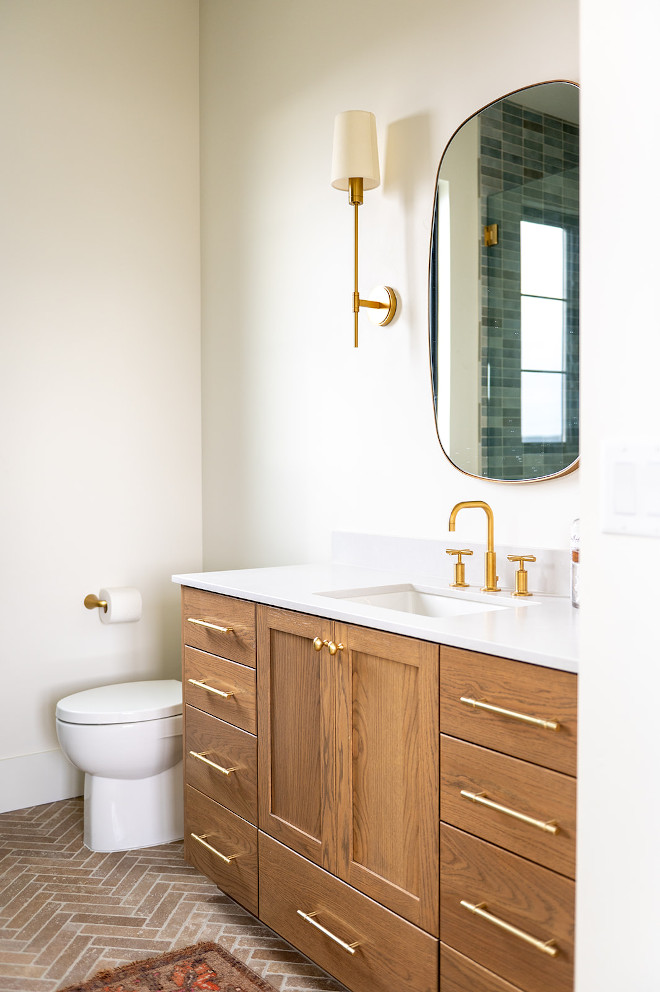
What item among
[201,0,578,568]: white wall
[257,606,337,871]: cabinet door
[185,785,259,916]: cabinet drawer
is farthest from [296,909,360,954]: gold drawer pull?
[201,0,578,568]: white wall

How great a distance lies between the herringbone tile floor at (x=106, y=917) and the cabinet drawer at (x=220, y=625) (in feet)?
2.29

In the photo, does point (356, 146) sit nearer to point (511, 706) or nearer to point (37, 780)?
point (511, 706)

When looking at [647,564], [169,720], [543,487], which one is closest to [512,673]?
[647,564]

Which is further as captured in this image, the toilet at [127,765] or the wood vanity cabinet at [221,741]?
the toilet at [127,765]

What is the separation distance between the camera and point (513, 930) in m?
1.39

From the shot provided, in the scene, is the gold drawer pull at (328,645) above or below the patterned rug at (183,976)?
above

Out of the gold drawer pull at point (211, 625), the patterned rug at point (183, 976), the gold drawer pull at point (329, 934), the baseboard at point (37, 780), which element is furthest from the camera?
the baseboard at point (37, 780)

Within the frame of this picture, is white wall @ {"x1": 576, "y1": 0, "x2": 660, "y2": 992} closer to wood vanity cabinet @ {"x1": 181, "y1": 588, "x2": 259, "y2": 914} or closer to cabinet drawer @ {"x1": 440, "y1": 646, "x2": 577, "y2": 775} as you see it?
cabinet drawer @ {"x1": 440, "y1": 646, "x2": 577, "y2": 775}

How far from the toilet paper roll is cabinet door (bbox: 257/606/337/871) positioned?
124cm

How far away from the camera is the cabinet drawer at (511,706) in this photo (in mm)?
1307

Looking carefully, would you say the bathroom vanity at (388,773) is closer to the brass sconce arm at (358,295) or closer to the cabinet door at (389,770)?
the cabinet door at (389,770)

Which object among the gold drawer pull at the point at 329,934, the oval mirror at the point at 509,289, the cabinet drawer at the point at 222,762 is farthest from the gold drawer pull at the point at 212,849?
the oval mirror at the point at 509,289

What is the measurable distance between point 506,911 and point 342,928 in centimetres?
53

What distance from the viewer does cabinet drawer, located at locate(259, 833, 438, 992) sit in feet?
5.32
